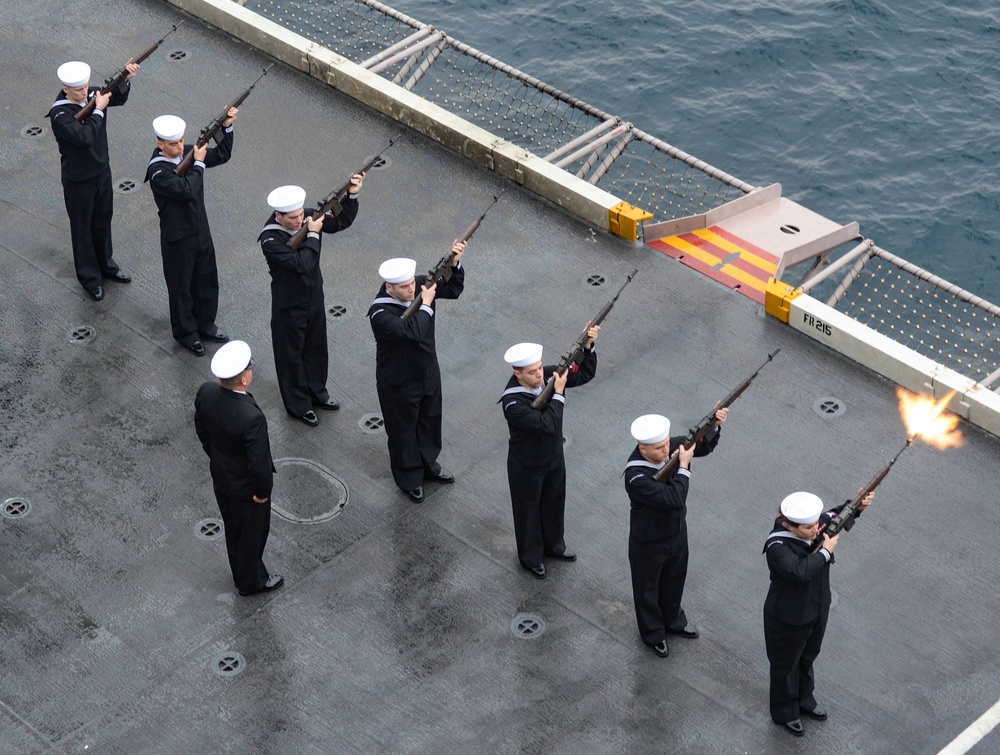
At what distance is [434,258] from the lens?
521 inches

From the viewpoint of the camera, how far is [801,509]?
8828 millimetres

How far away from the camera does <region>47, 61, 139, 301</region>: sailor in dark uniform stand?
12234 millimetres

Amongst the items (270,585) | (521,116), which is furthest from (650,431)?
(521,116)

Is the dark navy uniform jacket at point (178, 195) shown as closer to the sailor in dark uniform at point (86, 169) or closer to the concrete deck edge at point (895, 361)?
the sailor in dark uniform at point (86, 169)

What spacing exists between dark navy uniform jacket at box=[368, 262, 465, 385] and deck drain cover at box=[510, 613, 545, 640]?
1760mm

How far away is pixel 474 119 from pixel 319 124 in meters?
4.93

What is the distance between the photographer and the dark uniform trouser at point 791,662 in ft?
29.9

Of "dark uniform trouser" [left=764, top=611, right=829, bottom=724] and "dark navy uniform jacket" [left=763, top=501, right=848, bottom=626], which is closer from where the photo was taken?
"dark navy uniform jacket" [left=763, top=501, right=848, bottom=626]

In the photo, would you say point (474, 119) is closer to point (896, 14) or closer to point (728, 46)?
point (728, 46)

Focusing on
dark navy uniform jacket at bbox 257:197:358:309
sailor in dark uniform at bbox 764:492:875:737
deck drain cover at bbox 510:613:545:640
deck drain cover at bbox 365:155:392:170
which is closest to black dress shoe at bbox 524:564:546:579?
deck drain cover at bbox 510:613:545:640

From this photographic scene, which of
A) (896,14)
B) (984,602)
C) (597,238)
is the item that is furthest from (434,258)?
(896,14)

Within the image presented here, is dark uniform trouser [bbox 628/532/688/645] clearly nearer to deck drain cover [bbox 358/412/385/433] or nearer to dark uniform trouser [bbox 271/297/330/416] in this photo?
deck drain cover [bbox 358/412/385/433]

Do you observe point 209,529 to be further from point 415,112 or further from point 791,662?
point 415,112

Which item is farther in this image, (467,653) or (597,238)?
(597,238)
